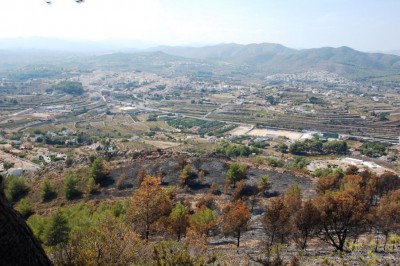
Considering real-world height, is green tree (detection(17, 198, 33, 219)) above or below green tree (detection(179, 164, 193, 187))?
below

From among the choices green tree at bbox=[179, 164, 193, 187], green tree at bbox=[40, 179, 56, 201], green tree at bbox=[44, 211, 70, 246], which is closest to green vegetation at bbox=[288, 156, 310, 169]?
green tree at bbox=[179, 164, 193, 187]

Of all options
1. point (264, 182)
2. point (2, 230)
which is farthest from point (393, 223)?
point (2, 230)

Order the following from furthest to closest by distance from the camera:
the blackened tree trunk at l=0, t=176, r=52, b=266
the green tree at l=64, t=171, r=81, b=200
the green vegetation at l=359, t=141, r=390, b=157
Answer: the green vegetation at l=359, t=141, r=390, b=157 → the green tree at l=64, t=171, r=81, b=200 → the blackened tree trunk at l=0, t=176, r=52, b=266

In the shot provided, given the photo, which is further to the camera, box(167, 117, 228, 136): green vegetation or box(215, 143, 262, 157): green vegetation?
box(167, 117, 228, 136): green vegetation

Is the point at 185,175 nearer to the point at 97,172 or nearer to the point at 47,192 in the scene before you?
the point at 97,172

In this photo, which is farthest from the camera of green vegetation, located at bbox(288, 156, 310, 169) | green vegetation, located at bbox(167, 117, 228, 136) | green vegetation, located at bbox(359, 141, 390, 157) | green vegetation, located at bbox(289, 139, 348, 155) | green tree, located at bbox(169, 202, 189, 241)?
green vegetation, located at bbox(167, 117, 228, 136)

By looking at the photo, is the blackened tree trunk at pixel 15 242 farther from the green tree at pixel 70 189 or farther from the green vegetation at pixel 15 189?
the green vegetation at pixel 15 189

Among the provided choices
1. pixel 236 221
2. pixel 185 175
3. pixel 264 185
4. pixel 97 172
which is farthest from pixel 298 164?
pixel 236 221

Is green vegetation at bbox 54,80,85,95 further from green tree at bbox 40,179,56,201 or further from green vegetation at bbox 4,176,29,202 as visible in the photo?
green tree at bbox 40,179,56,201
